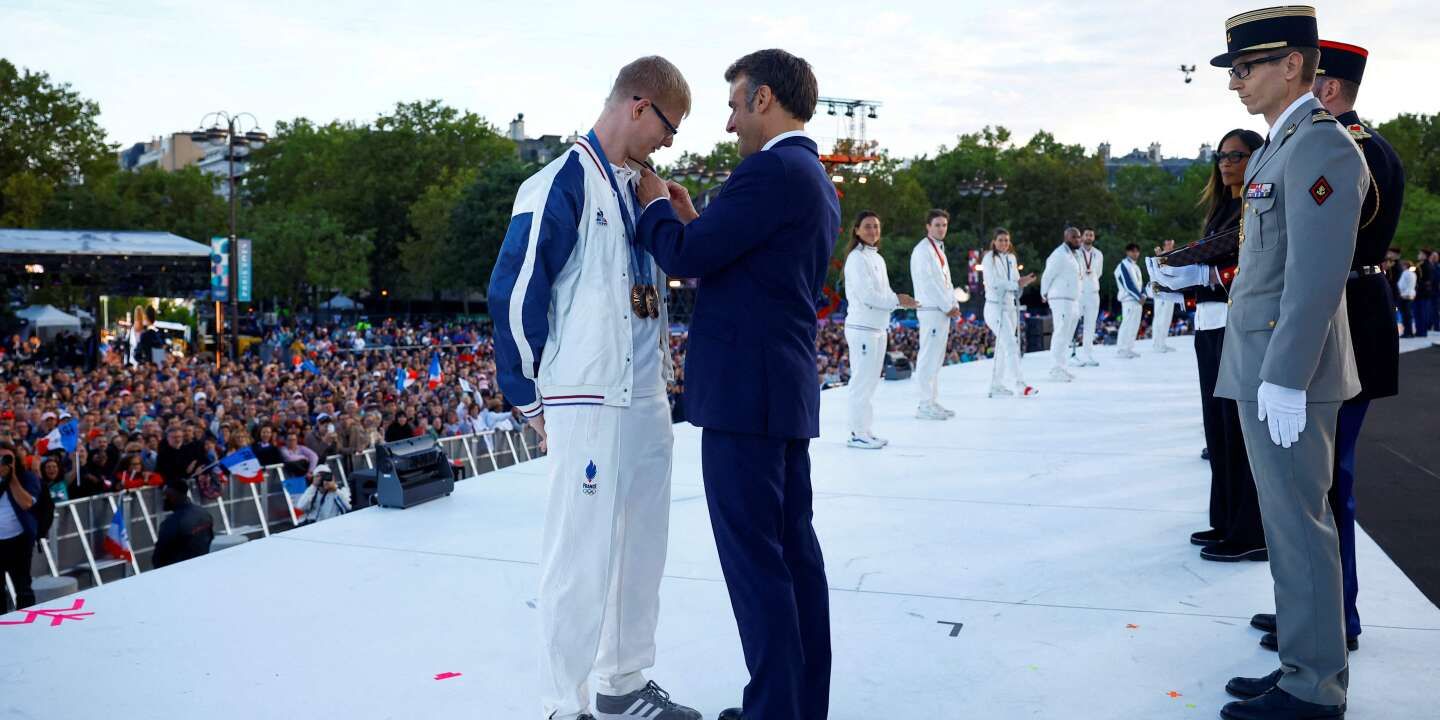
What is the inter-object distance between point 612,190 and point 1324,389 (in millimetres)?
2125

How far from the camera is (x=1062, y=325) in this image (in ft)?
47.0

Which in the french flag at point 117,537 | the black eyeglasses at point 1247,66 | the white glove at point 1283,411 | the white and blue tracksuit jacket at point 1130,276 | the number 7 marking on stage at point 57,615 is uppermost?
the black eyeglasses at point 1247,66

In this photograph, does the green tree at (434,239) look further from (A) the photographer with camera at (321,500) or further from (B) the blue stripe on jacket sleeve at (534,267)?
(B) the blue stripe on jacket sleeve at (534,267)

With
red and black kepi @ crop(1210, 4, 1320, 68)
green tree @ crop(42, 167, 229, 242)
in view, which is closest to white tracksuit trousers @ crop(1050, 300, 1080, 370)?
red and black kepi @ crop(1210, 4, 1320, 68)

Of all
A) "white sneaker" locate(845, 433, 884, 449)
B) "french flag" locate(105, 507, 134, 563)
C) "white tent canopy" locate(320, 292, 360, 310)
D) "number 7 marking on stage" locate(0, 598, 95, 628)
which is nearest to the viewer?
"number 7 marking on stage" locate(0, 598, 95, 628)

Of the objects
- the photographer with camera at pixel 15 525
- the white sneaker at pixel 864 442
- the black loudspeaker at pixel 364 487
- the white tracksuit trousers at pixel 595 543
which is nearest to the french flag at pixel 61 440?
the photographer with camera at pixel 15 525

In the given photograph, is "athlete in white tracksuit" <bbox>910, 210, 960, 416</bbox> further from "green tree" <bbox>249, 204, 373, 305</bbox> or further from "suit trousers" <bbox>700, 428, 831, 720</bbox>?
"green tree" <bbox>249, 204, 373, 305</bbox>

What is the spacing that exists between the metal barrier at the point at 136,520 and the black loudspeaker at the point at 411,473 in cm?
205

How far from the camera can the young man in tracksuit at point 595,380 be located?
9.89ft

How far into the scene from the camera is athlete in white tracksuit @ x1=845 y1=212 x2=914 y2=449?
27.7ft

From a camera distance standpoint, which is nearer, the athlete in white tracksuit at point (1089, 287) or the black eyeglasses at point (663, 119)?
the black eyeglasses at point (663, 119)

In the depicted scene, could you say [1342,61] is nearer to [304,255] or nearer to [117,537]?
[117,537]

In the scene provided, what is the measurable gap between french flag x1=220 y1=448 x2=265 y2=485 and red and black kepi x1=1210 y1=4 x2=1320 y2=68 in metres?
9.03

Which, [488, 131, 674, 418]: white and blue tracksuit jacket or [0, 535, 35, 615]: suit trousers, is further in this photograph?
[0, 535, 35, 615]: suit trousers
